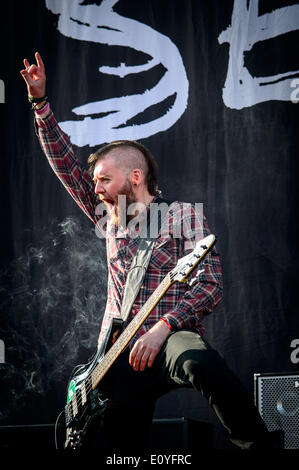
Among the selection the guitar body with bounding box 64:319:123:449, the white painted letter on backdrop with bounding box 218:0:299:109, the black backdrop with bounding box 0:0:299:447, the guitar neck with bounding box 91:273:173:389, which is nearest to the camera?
the guitar neck with bounding box 91:273:173:389

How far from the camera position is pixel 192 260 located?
6.91 ft

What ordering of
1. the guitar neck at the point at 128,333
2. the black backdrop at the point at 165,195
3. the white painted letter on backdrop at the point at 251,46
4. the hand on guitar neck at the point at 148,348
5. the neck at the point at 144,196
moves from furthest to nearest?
1. the white painted letter on backdrop at the point at 251,46
2. the black backdrop at the point at 165,195
3. the neck at the point at 144,196
4. the guitar neck at the point at 128,333
5. the hand on guitar neck at the point at 148,348

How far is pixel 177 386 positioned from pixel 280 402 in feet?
2.45

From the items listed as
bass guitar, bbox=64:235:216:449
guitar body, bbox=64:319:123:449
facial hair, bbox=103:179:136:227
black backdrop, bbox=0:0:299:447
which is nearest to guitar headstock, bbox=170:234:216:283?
bass guitar, bbox=64:235:216:449

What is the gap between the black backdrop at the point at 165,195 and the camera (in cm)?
327

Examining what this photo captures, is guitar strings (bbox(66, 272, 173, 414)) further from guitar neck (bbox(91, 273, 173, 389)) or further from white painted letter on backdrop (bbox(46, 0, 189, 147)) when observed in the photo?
white painted letter on backdrop (bbox(46, 0, 189, 147))

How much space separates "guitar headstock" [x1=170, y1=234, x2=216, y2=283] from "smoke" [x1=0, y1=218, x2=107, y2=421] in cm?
156

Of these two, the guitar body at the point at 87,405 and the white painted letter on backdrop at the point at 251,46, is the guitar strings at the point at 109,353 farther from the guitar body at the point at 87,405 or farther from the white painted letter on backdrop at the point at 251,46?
the white painted letter on backdrop at the point at 251,46

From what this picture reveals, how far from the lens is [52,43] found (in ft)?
13.1

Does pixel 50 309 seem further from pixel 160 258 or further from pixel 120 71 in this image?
pixel 120 71

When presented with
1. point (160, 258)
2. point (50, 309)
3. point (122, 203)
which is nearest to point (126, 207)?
point (122, 203)

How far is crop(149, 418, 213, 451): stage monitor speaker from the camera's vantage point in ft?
8.92

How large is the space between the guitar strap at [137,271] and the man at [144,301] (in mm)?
29

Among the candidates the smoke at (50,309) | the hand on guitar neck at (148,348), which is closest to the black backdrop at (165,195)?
the smoke at (50,309)
